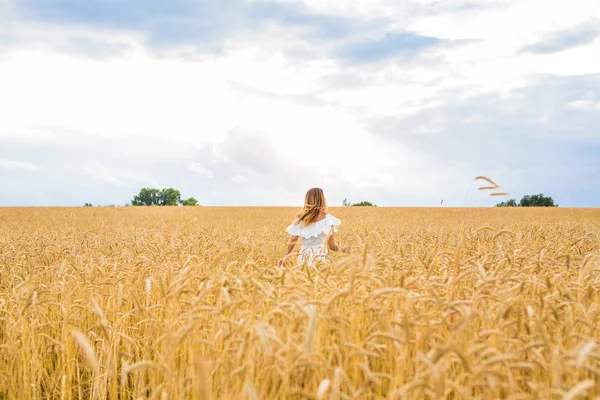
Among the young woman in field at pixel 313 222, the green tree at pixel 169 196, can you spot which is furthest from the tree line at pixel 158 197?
the young woman in field at pixel 313 222

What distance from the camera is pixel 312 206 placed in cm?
768

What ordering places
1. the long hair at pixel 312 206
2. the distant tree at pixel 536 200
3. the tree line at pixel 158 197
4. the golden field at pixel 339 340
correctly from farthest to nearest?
the tree line at pixel 158 197 → the distant tree at pixel 536 200 → the long hair at pixel 312 206 → the golden field at pixel 339 340

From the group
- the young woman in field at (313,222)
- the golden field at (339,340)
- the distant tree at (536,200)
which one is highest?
the distant tree at (536,200)

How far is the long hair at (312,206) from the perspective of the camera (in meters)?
7.73

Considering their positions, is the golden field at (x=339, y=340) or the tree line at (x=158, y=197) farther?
the tree line at (x=158, y=197)

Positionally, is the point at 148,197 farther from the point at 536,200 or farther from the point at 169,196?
the point at 536,200

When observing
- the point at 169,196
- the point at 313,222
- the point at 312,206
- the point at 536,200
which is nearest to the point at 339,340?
the point at 312,206

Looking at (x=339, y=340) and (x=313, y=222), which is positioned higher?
(x=313, y=222)

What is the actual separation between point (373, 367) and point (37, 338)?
3125mm

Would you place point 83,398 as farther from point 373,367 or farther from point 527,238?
point 527,238

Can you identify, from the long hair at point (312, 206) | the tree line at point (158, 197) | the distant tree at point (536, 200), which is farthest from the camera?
the tree line at point (158, 197)

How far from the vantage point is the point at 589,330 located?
343 centimetres

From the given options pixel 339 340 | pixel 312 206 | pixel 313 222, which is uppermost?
pixel 312 206

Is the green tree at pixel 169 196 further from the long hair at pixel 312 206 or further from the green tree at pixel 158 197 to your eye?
the long hair at pixel 312 206
